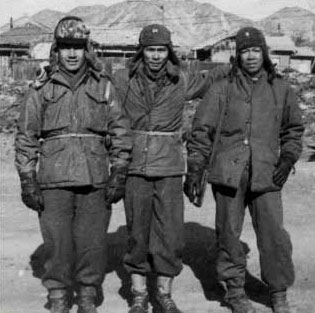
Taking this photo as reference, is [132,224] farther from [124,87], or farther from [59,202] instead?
[124,87]

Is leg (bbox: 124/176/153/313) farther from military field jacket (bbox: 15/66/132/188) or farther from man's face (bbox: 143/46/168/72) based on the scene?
man's face (bbox: 143/46/168/72)

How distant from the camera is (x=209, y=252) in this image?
22.6 feet

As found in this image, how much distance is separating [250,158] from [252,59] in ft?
2.41

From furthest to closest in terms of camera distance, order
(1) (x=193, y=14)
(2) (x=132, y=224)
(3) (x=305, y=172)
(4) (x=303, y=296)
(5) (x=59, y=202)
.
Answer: (1) (x=193, y=14) < (3) (x=305, y=172) < (4) (x=303, y=296) < (2) (x=132, y=224) < (5) (x=59, y=202)

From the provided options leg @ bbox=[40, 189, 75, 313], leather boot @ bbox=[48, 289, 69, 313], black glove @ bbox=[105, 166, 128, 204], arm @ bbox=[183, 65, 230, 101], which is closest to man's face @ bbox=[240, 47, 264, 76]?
arm @ bbox=[183, 65, 230, 101]

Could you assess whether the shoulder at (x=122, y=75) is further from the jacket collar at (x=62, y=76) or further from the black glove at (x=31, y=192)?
the black glove at (x=31, y=192)

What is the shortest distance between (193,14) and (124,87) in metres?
188

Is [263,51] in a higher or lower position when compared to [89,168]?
higher

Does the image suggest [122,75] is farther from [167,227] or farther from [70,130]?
[167,227]

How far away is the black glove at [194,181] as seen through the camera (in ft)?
16.8

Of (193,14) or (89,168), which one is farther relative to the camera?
(193,14)

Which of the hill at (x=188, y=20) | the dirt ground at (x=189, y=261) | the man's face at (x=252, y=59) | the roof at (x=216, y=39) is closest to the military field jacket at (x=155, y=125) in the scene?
the man's face at (x=252, y=59)

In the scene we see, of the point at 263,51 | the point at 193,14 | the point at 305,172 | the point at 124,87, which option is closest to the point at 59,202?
the point at 124,87

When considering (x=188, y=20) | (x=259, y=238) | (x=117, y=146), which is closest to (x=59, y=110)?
(x=117, y=146)
